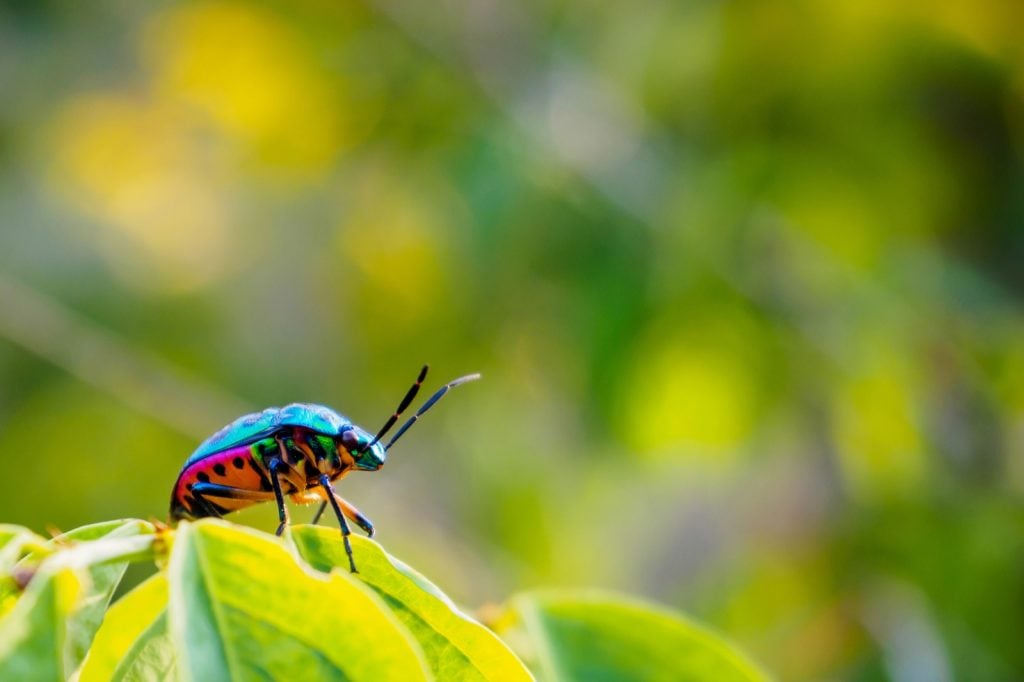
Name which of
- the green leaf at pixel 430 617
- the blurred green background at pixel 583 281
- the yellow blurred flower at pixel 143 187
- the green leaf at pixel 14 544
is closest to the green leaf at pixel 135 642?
the green leaf at pixel 14 544

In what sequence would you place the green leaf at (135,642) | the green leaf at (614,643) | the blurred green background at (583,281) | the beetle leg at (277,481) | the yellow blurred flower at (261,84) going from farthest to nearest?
the yellow blurred flower at (261,84) < the blurred green background at (583,281) < the beetle leg at (277,481) < the green leaf at (614,643) < the green leaf at (135,642)

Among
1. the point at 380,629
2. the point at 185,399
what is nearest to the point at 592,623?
the point at 380,629

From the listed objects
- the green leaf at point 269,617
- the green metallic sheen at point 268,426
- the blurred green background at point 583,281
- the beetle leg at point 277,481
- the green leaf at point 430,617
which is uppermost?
the blurred green background at point 583,281

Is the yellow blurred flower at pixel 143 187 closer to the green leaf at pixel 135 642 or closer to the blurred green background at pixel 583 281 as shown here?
the blurred green background at pixel 583 281

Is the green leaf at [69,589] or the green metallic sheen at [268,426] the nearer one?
the green leaf at [69,589]

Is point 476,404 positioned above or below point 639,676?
above

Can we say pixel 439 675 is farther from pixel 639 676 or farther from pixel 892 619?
pixel 892 619
